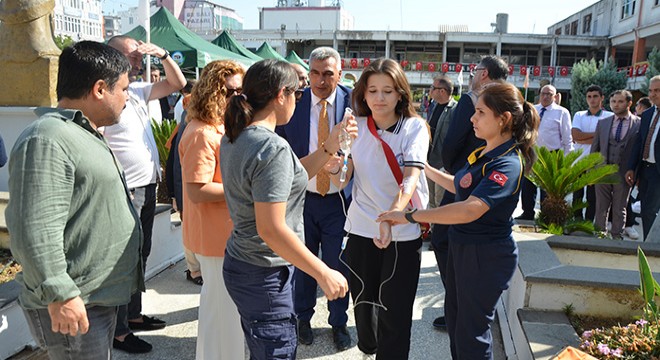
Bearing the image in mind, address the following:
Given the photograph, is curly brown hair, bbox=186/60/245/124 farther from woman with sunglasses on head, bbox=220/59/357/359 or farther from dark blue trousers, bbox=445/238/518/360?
dark blue trousers, bbox=445/238/518/360

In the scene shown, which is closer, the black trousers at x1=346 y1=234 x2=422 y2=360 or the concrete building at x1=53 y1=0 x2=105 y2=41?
the black trousers at x1=346 y1=234 x2=422 y2=360

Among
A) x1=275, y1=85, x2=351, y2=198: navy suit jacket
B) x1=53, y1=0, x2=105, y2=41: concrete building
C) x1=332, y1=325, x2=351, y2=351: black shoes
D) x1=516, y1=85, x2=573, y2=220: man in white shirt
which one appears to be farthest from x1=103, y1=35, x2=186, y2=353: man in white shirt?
x1=53, y1=0, x2=105, y2=41: concrete building

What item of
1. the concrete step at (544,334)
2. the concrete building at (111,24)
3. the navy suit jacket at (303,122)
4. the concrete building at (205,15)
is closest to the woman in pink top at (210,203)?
the navy suit jacket at (303,122)

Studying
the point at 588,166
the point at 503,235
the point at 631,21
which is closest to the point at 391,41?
the point at 631,21

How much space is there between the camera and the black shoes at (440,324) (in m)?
3.79

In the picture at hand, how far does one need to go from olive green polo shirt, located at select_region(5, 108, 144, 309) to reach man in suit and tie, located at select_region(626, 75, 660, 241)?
5.45m

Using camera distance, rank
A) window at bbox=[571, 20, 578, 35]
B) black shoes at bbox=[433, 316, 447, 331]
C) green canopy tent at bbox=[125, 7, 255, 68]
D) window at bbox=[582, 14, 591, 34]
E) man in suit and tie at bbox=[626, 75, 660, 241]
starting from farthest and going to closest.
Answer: window at bbox=[571, 20, 578, 35] → window at bbox=[582, 14, 591, 34] → green canopy tent at bbox=[125, 7, 255, 68] → man in suit and tie at bbox=[626, 75, 660, 241] → black shoes at bbox=[433, 316, 447, 331]

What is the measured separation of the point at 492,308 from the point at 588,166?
3605 mm

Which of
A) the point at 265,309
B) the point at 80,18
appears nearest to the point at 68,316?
the point at 265,309

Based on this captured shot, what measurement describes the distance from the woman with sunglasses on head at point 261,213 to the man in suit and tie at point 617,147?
17.9 feet

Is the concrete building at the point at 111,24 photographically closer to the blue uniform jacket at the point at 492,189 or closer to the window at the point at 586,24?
→ the window at the point at 586,24

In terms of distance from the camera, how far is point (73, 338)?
5.96ft

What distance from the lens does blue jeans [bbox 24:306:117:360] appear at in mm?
1820

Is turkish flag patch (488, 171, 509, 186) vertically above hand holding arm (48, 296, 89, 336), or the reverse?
turkish flag patch (488, 171, 509, 186)
